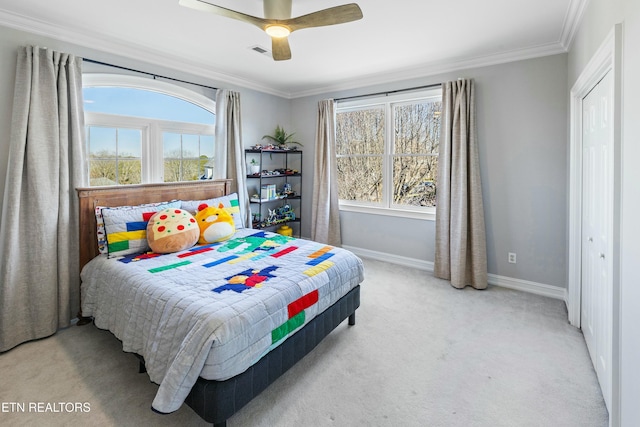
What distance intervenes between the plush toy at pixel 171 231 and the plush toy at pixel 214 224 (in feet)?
0.35

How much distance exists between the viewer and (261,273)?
2.35m

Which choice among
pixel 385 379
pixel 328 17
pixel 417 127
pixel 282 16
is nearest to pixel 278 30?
pixel 282 16

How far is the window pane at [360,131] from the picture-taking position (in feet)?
15.4

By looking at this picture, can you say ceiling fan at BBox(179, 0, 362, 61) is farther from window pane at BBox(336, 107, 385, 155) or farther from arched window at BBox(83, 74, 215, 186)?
window pane at BBox(336, 107, 385, 155)

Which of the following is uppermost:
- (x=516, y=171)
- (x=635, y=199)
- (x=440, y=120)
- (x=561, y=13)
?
(x=561, y=13)

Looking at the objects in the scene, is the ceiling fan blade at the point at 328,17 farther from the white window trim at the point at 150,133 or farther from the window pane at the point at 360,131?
the window pane at the point at 360,131

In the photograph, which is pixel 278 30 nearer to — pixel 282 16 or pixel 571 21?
pixel 282 16

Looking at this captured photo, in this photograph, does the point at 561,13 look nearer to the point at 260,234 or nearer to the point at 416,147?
the point at 416,147

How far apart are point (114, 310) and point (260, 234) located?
154 centimetres

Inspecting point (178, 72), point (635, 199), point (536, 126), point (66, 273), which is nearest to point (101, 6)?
point (178, 72)

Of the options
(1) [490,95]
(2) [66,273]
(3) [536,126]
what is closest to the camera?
(2) [66,273]

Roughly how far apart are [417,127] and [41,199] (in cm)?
407

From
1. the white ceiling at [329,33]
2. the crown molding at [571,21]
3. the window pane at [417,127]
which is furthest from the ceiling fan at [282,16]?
the window pane at [417,127]

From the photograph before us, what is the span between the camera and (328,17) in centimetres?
211
